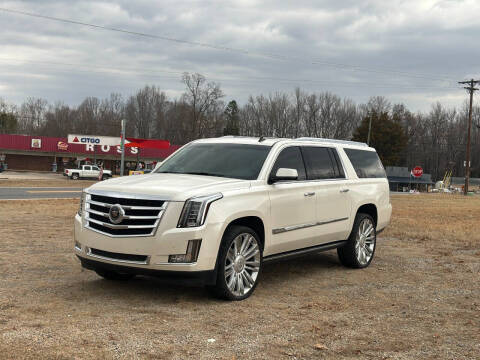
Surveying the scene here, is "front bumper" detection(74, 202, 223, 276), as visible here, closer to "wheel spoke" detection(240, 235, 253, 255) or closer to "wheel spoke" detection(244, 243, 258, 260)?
"wheel spoke" detection(240, 235, 253, 255)

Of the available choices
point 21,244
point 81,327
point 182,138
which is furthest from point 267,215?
point 182,138

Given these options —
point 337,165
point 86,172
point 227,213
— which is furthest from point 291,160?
point 86,172

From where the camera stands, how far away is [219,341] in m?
4.68

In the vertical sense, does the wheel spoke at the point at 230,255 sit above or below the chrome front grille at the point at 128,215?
below

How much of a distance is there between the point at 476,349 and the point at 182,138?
311 ft

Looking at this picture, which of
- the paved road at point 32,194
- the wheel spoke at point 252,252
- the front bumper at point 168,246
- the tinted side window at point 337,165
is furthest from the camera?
the paved road at point 32,194

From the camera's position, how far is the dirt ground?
4.50 m

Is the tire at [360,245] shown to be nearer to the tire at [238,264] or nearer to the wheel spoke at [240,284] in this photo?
the tire at [238,264]

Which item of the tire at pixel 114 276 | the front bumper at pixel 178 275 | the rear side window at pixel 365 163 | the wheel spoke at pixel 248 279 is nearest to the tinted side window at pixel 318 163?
the rear side window at pixel 365 163

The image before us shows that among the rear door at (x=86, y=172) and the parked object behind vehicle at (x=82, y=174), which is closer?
the parked object behind vehicle at (x=82, y=174)

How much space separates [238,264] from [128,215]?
1343 millimetres

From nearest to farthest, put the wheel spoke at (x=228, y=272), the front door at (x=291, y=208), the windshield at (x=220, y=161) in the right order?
the wheel spoke at (x=228, y=272)
the front door at (x=291, y=208)
the windshield at (x=220, y=161)

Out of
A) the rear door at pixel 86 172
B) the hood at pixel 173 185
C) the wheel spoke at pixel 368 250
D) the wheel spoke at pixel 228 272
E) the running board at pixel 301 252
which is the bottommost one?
the rear door at pixel 86 172

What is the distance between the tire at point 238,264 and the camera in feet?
19.4
